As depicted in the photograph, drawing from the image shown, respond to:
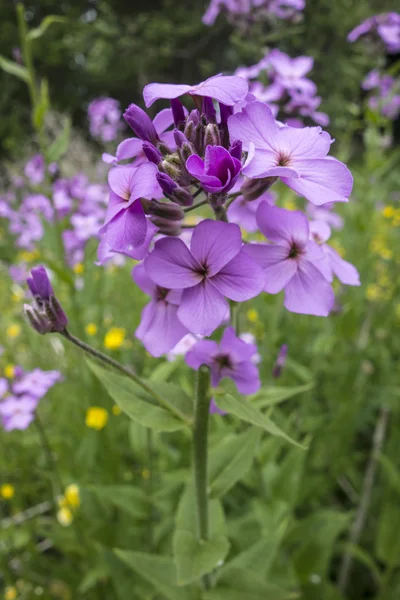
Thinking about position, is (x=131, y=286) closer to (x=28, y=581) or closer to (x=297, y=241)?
(x=28, y=581)

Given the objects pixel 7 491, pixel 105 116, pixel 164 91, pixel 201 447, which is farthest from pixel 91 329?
pixel 105 116

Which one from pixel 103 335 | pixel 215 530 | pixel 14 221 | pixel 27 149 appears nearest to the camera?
pixel 215 530

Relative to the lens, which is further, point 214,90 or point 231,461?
point 231,461

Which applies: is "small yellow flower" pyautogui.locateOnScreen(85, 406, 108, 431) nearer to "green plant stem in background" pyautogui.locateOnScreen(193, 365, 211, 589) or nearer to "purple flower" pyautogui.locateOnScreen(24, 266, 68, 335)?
"green plant stem in background" pyautogui.locateOnScreen(193, 365, 211, 589)

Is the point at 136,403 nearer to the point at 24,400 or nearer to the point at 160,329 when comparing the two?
the point at 160,329

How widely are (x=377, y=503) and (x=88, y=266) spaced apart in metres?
2.15

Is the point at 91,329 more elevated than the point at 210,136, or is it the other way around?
the point at 210,136

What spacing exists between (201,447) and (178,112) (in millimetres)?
833

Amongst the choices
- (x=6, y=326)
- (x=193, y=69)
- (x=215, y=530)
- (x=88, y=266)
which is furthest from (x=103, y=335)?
(x=193, y=69)

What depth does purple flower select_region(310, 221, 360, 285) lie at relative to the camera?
4.14 ft

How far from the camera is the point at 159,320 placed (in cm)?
124

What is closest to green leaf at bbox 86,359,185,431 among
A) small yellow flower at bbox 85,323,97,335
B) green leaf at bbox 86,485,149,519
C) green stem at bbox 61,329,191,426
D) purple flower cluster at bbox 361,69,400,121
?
green stem at bbox 61,329,191,426

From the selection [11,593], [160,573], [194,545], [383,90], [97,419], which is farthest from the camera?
[383,90]

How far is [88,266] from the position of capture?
2.88 m
